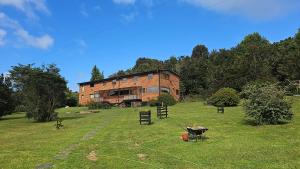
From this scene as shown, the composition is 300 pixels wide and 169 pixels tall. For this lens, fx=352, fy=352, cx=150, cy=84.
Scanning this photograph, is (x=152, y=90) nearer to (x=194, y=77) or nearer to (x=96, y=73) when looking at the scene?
(x=194, y=77)

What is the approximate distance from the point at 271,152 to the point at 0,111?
150ft

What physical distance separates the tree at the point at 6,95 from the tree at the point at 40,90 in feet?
31.0

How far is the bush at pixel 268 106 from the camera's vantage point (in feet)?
A: 75.4

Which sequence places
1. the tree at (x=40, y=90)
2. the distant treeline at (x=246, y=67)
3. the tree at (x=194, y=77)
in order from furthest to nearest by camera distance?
the tree at (x=194, y=77) < the distant treeline at (x=246, y=67) < the tree at (x=40, y=90)

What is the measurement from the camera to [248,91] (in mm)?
23969

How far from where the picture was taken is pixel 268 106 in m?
23.0

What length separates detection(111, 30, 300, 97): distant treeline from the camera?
59531 mm

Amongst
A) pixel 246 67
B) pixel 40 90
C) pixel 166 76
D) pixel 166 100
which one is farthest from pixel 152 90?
pixel 40 90

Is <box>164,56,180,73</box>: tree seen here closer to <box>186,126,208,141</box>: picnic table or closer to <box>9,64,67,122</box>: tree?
<box>9,64,67,122</box>: tree

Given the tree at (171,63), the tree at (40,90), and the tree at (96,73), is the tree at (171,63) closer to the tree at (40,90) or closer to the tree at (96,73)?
the tree at (96,73)

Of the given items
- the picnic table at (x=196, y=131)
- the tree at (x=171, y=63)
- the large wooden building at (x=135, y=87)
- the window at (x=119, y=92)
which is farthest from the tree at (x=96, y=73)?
the picnic table at (x=196, y=131)

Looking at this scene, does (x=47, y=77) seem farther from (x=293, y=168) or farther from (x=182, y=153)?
(x=293, y=168)

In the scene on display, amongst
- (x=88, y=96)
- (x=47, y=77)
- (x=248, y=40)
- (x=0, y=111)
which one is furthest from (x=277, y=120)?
(x=248, y=40)

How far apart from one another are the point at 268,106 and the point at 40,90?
27.8 meters
